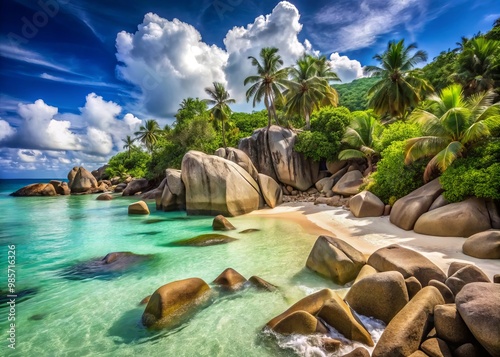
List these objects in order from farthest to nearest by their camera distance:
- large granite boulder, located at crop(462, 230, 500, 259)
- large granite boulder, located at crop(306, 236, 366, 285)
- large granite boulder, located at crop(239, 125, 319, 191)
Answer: large granite boulder, located at crop(239, 125, 319, 191), large granite boulder, located at crop(306, 236, 366, 285), large granite boulder, located at crop(462, 230, 500, 259)

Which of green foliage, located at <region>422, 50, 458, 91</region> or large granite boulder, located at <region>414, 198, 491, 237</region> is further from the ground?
green foliage, located at <region>422, 50, 458, 91</region>

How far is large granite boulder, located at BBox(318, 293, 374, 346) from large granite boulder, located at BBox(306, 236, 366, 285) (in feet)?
6.32

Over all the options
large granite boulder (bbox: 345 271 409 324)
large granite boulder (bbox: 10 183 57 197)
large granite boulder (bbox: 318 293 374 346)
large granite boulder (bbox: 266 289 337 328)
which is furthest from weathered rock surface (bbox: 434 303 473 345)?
large granite boulder (bbox: 10 183 57 197)

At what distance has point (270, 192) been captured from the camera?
773 inches

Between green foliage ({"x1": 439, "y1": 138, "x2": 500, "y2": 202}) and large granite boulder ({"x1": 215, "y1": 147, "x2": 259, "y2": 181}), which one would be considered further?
large granite boulder ({"x1": 215, "y1": 147, "x2": 259, "y2": 181})

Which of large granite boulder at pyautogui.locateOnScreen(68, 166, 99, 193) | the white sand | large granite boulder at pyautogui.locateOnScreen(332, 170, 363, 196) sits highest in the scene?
large granite boulder at pyautogui.locateOnScreen(68, 166, 99, 193)

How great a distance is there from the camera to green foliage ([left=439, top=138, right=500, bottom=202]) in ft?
26.6

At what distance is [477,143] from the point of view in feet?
31.3

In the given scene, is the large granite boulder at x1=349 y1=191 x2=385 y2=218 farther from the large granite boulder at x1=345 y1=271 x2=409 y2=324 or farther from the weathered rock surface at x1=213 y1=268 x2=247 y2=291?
the large granite boulder at x1=345 y1=271 x2=409 y2=324

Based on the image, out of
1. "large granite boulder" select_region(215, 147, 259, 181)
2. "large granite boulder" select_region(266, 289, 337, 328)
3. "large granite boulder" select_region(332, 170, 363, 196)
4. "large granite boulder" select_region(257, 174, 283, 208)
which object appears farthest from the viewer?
"large granite boulder" select_region(215, 147, 259, 181)

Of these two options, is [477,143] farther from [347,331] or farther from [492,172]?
[347,331]

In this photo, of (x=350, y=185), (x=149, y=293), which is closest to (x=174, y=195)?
(x=350, y=185)

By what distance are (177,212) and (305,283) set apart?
14934 mm

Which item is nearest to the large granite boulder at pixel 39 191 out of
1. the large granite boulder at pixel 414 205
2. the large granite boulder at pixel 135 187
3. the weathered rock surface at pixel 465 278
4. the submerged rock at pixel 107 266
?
the large granite boulder at pixel 135 187
